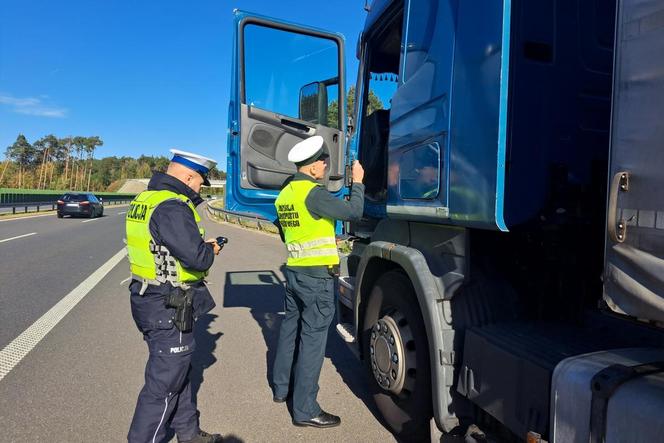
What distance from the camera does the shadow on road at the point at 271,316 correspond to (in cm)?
400

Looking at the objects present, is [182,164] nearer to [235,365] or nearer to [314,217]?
[314,217]

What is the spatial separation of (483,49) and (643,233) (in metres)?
1.08

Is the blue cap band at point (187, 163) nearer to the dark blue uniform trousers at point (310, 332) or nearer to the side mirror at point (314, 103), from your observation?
the dark blue uniform trousers at point (310, 332)

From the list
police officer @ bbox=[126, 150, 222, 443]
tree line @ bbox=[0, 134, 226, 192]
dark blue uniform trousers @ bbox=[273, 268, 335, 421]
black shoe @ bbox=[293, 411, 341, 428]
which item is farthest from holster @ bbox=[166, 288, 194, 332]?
tree line @ bbox=[0, 134, 226, 192]

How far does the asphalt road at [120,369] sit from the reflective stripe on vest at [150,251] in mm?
1187

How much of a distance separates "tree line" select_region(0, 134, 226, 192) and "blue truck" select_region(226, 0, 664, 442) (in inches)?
2964

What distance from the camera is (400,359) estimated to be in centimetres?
272

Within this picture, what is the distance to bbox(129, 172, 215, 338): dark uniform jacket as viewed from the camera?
8.22 feet

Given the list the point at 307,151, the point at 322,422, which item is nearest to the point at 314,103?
the point at 307,151

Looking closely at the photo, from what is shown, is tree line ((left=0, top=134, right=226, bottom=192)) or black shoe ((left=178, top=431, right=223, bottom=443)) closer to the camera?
black shoe ((left=178, top=431, right=223, bottom=443))

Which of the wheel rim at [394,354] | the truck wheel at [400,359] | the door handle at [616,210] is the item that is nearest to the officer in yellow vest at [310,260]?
the truck wheel at [400,359]

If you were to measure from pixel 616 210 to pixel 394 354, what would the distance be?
167 centimetres

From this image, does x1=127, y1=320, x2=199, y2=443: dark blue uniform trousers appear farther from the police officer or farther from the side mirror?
the side mirror

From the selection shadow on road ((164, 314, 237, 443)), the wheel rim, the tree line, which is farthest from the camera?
the tree line
